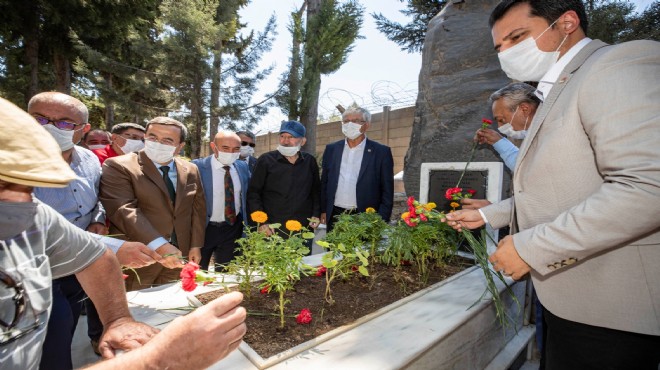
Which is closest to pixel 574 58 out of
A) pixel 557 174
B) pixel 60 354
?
pixel 557 174

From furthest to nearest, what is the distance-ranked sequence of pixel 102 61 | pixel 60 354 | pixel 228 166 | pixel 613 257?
pixel 102 61 → pixel 228 166 → pixel 60 354 → pixel 613 257

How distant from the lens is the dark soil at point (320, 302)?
5.17ft

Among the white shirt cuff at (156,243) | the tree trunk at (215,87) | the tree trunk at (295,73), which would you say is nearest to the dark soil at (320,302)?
the white shirt cuff at (156,243)

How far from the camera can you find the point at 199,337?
33.9 inches

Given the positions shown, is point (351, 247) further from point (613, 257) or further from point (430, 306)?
point (613, 257)

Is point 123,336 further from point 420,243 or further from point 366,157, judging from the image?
point 366,157

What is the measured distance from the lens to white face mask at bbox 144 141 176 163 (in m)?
2.73

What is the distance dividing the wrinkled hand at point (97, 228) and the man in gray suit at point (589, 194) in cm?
248

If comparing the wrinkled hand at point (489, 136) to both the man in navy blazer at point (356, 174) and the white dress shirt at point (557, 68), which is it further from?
the white dress shirt at point (557, 68)

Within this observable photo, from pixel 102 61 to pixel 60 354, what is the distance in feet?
36.4

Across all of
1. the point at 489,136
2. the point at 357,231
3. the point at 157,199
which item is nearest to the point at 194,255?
the point at 157,199

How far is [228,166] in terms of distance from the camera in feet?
12.2

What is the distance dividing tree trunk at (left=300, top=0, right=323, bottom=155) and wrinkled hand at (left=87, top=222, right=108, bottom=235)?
6.74 m

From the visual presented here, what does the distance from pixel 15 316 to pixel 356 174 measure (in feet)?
10.9
